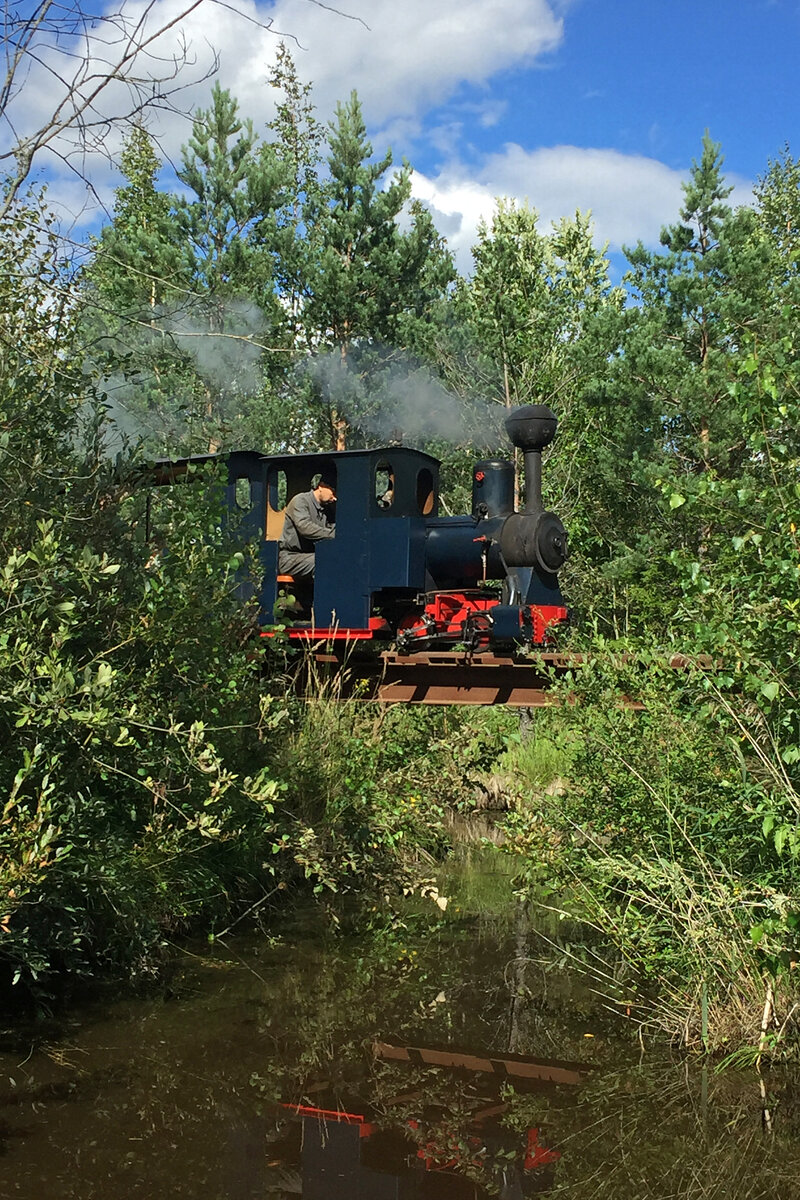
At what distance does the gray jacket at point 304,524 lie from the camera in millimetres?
10773

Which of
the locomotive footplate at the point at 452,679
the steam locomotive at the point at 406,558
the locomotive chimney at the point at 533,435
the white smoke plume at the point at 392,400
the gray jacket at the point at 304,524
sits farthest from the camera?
the white smoke plume at the point at 392,400

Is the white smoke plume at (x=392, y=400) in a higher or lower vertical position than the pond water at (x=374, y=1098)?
higher

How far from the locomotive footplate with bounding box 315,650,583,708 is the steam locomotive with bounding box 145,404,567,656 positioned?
2.30ft

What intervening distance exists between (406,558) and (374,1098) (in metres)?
6.41

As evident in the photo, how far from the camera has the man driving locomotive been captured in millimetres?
10789

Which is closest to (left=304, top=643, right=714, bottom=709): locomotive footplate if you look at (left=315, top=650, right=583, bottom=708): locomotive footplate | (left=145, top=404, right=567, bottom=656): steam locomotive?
(left=315, top=650, right=583, bottom=708): locomotive footplate

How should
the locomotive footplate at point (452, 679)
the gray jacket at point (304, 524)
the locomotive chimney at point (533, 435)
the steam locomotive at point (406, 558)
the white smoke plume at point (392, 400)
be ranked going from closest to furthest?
the locomotive footplate at point (452, 679) → the steam locomotive at point (406, 558) → the gray jacket at point (304, 524) → the locomotive chimney at point (533, 435) → the white smoke plume at point (392, 400)

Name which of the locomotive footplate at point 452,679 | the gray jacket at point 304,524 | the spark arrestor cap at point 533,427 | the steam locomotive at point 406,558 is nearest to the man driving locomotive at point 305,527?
the gray jacket at point 304,524

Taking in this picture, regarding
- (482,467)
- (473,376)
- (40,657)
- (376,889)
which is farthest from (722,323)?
(40,657)

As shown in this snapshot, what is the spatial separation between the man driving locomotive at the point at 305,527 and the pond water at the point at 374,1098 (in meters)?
5.22

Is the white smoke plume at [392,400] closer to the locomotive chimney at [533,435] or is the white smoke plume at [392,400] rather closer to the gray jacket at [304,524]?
the locomotive chimney at [533,435]

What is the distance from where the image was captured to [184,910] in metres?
6.05

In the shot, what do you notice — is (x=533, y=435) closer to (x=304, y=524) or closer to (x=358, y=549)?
(x=358, y=549)

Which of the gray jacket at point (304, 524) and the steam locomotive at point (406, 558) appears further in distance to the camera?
the gray jacket at point (304, 524)
